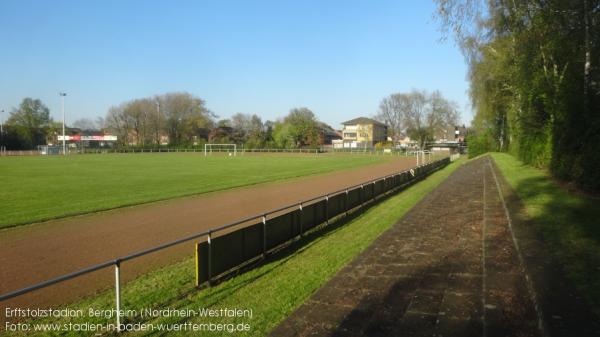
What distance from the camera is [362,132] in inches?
5113

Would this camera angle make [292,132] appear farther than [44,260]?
Yes

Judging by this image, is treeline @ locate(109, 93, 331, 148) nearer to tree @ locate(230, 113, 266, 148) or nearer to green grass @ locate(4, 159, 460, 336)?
tree @ locate(230, 113, 266, 148)

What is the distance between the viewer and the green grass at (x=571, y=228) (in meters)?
5.95

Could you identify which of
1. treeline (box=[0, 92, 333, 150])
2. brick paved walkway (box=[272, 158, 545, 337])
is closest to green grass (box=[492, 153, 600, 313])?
brick paved walkway (box=[272, 158, 545, 337])

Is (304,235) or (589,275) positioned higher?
(589,275)

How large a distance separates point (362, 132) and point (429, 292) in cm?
12540

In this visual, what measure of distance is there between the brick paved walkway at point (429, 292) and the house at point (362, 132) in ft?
368

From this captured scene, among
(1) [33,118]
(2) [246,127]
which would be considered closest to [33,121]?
(1) [33,118]

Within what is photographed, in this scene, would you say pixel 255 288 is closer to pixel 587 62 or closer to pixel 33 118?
pixel 587 62

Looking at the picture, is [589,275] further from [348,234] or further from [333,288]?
[348,234]

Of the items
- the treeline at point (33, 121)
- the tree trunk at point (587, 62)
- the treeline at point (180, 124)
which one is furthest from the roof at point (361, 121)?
the tree trunk at point (587, 62)

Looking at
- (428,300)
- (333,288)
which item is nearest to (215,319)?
(333,288)

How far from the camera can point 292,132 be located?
10706 centimetres

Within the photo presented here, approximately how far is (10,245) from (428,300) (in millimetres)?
10899
